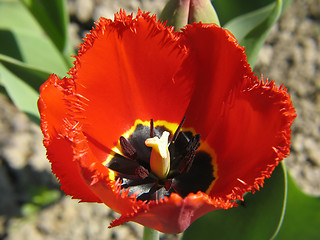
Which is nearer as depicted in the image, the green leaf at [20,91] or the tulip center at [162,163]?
the tulip center at [162,163]

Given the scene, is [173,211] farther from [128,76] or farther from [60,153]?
[128,76]

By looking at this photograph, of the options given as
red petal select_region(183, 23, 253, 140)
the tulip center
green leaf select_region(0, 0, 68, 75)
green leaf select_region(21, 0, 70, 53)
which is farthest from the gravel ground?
red petal select_region(183, 23, 253, 140)

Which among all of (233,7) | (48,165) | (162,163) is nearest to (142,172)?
(162,163)

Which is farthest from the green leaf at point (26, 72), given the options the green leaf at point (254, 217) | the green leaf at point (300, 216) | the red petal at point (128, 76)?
the green leaf at point (300, 216)

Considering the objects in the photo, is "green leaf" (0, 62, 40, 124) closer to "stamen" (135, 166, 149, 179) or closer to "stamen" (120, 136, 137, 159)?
"stamen" (120, 136, 137, 159)

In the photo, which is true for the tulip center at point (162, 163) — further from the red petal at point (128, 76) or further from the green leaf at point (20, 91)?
the green leaf at point (20, 91)

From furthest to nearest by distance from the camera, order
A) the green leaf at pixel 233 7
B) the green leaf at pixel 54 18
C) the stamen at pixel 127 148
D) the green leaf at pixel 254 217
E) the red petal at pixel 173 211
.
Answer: the green leaf at pixel 54 18, the green leaf at pixel 233 7, the stamen at pixel 127 148, the green leaf at pixel 254 217, the red petal at pixel 173 211
